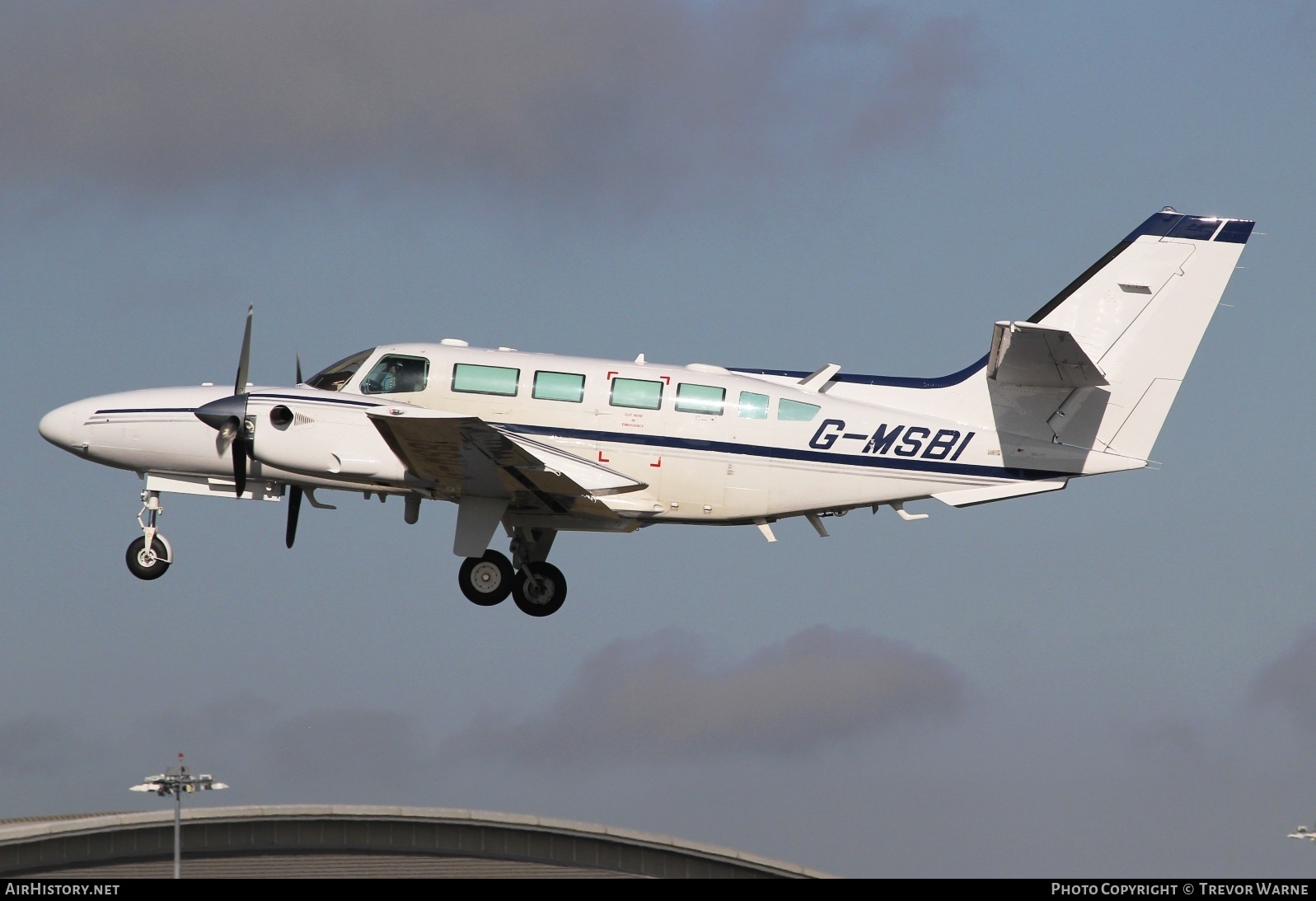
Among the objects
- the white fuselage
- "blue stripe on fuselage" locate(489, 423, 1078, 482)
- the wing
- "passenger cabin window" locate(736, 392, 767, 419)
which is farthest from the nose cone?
"passenger cabin window" locate(736, 392, 767, 419)

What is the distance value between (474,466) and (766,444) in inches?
171

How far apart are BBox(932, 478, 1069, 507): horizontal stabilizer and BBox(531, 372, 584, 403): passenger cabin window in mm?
5865

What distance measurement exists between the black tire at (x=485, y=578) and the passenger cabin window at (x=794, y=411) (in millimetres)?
4877

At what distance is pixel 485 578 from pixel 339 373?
3.85 metres

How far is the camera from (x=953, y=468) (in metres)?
24.0

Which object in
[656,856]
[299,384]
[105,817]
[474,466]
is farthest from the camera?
[656,856]

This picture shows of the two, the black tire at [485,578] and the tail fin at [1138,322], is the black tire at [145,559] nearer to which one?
the black tire at [485,578]

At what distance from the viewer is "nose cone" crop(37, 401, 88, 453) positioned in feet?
80.6

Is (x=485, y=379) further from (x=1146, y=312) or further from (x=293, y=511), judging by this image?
(x=1146, y=312)

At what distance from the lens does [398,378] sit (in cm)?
2384

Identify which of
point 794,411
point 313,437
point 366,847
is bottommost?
point 366,847

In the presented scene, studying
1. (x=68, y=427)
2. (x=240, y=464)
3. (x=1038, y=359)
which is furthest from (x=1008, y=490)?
(x=68, y=427)

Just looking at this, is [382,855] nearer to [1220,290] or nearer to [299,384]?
[299,384]

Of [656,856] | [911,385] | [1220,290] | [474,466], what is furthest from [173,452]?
[656,856]
